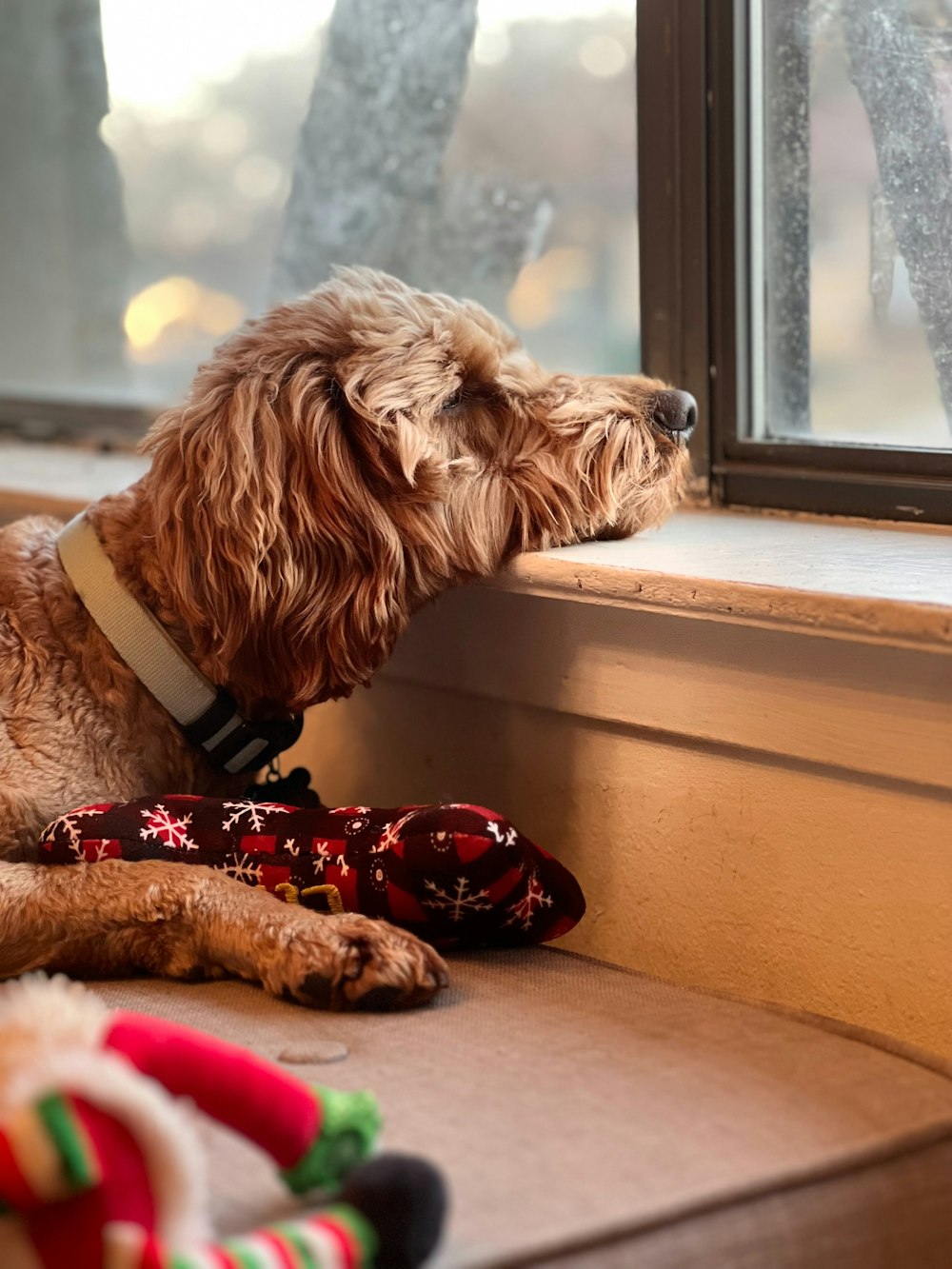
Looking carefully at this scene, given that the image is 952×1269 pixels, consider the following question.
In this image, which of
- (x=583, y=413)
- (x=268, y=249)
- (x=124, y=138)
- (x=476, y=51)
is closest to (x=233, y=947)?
(x=583, y=413)

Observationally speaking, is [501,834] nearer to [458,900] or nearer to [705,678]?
[458,900]

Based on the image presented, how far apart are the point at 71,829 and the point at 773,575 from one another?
0.78 metres

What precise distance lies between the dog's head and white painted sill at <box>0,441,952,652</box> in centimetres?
8

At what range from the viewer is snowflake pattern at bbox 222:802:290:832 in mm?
1577

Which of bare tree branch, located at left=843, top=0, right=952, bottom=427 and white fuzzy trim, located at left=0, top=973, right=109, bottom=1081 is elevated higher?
bare tree branch, located at left=843, top=0, right=952, bottom=427

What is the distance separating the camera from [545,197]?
2504 millimetres

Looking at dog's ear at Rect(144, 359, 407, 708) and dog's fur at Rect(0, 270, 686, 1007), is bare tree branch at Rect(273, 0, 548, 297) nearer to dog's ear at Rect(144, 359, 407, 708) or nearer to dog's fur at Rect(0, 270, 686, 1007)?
dog's fur at Rect(0, 270, 686, 1007)

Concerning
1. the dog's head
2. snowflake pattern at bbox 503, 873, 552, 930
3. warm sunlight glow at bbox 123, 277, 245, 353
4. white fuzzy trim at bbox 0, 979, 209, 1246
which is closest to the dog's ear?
the dog's head

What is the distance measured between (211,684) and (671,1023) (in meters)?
0.70

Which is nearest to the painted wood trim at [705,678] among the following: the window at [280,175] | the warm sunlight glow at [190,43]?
the window at [280,175]

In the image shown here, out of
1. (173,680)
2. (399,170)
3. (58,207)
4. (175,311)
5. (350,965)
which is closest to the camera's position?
(350,965)

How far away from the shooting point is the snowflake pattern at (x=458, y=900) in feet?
4.67

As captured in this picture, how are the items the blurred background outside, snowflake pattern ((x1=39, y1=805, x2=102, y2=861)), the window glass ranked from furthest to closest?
the blurred background outside < the window glass < snowflake pattern ((x1=39, y1=805, x2=102, y2=861))

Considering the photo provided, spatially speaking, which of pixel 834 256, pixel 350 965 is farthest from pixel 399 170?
pixel 350 965
